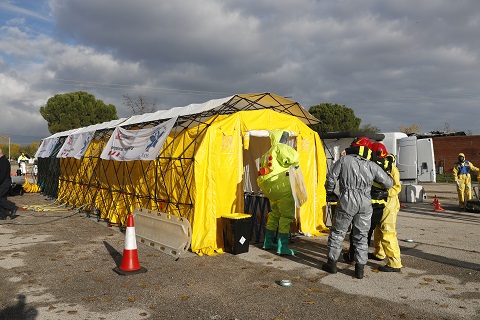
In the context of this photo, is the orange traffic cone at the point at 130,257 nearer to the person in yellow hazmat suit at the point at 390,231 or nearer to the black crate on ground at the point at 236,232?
the black crate on ground at the point at 236,232

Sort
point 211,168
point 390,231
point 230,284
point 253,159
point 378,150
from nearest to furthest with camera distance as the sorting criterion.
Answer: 1. point 230,284
2. point 390,231
3. point 378,150
4. point 211,168
5. point 253,159

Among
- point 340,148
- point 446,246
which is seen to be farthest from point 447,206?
point 446,246

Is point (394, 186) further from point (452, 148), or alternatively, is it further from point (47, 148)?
point (452, 148)

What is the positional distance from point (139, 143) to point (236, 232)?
10.7 feet

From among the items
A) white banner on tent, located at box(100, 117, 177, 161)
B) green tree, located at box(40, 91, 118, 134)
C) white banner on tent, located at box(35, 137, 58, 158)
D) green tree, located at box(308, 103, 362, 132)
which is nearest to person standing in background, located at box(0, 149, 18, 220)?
white banner on tent, located at box(100, 117, 177, 161)

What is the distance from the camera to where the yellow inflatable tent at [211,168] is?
7543mm

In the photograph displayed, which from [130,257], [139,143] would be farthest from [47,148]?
[130,257]

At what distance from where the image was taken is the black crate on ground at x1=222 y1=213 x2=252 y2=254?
24.0 ft

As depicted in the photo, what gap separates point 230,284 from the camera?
561 centimetres

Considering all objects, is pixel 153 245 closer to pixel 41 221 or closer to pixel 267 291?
pixel 267 291

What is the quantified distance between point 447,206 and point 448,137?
87.0 ft

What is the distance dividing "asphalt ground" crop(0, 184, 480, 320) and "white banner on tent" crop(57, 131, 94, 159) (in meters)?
4.48

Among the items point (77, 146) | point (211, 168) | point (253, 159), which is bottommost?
point (211, 168)

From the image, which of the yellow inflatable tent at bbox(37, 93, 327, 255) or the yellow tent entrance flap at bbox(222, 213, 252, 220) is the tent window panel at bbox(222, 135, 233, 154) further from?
the yellow tent entrance flap at bbox(222, 213, 252, 220)
